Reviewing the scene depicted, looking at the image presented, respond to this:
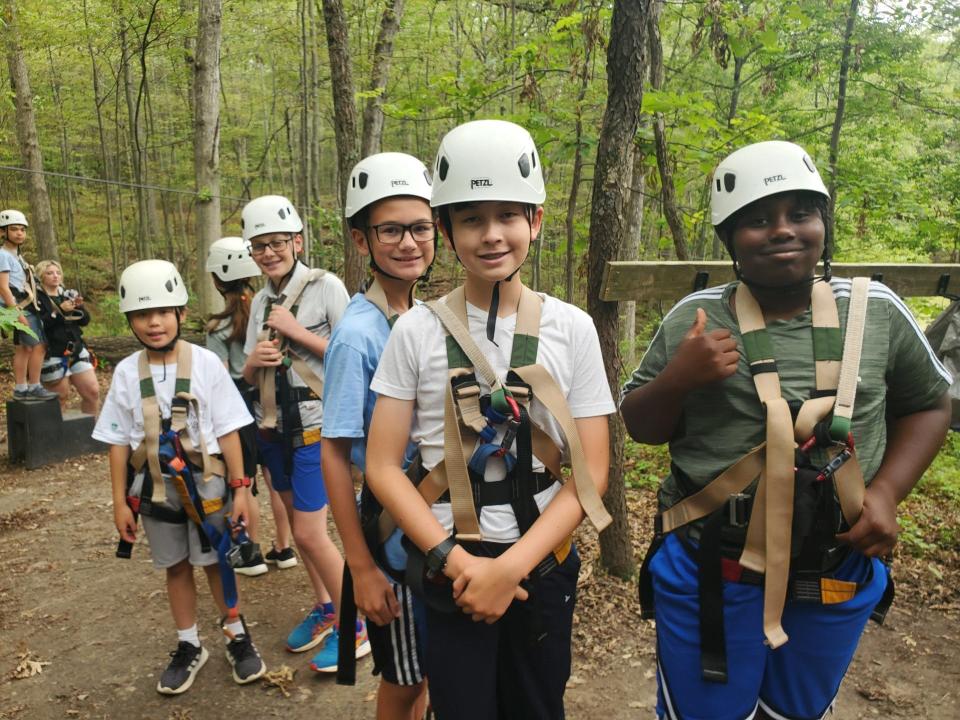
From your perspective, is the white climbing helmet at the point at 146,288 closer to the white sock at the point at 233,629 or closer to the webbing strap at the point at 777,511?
the white sock at the point at 233,629

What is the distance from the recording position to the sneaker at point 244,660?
3.41 metres

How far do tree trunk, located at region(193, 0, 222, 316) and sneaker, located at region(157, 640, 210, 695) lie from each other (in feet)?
28.0

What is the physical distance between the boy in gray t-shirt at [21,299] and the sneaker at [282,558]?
4.37 meters

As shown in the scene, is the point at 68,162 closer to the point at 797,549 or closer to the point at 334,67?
the point at 334,67

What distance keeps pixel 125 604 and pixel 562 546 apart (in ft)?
12.0

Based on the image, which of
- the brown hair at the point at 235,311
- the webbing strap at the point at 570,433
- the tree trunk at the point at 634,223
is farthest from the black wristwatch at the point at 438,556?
the tree trunk at the point at 634,223

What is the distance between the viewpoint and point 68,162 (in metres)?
25.4

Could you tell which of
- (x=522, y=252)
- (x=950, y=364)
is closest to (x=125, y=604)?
(x=522, y=252)

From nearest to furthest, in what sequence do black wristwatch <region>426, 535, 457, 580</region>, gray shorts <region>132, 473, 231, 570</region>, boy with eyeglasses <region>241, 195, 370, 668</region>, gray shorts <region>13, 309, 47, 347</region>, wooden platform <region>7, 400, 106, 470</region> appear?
1. black wristwatch <region>426, 535, 457, 580</region>
2. gray shorts <region>132, 473, 231, 570</region>
3. boy with eyeglasses <region>241, 195, 370, 668</region>
4. wooden platform <region>7, 400, 106, 470</region>
5. gray shorts <region>13, 309, 47, 347</region>

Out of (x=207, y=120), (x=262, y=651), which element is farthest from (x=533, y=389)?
(x=207, y=120)

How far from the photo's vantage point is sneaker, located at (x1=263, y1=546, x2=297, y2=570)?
473 centimetres

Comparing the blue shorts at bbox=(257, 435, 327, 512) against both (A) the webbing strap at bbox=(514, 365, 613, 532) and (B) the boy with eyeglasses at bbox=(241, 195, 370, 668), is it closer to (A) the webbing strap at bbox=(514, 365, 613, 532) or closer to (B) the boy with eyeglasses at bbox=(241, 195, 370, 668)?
(B) the boy with eyeglasses at bbox=(241, 195, 370, 668)

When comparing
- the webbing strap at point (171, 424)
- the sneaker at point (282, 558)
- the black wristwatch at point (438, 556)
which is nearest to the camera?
the black wristwatch at point (438, 556)

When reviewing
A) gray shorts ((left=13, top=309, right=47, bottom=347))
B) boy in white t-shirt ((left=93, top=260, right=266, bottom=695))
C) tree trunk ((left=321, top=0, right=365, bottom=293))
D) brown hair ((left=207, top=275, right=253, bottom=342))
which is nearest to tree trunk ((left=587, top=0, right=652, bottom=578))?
boy in white t-shirt ((left=93, top=260, right=266, bottom=695))
